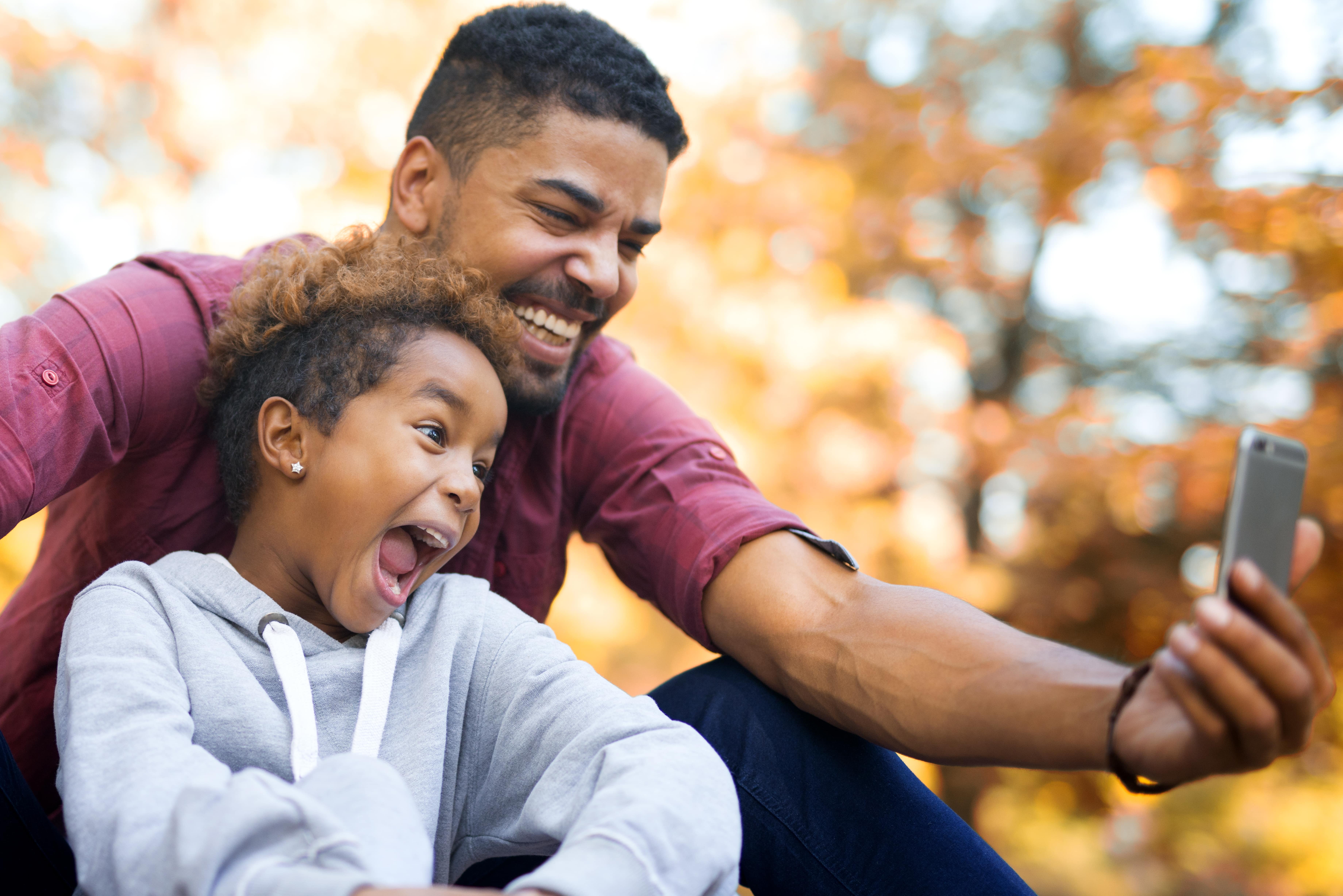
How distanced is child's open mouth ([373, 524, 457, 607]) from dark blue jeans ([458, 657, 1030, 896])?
1.62 ft

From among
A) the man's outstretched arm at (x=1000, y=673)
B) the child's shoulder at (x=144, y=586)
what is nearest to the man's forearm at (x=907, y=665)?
the man's outstretched arm at (x=1000, y=673)

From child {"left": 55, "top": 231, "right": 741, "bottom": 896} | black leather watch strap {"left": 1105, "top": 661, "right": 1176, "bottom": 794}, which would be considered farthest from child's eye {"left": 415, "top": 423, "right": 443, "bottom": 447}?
black leather watch strap {"left": 1105, "top": 661, "right": 1176, "bottom": 794}

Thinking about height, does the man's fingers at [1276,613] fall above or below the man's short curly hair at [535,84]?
below

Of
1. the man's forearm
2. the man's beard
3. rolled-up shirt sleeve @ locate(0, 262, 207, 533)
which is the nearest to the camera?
the man's forearm

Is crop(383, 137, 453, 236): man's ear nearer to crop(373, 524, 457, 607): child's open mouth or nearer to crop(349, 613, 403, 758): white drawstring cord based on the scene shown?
crop(373, 524, 457, 607): child's open mouth

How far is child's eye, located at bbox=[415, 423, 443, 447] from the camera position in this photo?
59.8 inches

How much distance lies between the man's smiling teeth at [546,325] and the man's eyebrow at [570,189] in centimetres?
24

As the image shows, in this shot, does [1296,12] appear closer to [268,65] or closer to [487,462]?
[487,462]

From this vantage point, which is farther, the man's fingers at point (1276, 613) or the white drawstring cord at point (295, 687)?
the white drawstring cord at point (295, 687)

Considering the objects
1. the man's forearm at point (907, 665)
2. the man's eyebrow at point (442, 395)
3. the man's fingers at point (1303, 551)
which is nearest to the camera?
the man's fingers at point (1303, 551)

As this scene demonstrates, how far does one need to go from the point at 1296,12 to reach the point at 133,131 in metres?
5.83

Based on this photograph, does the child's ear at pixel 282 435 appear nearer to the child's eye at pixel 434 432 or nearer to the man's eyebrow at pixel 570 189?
the child's eye at pixel 434 432

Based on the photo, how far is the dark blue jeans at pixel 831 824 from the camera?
1.52m

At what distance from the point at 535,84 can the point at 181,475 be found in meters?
1.07
